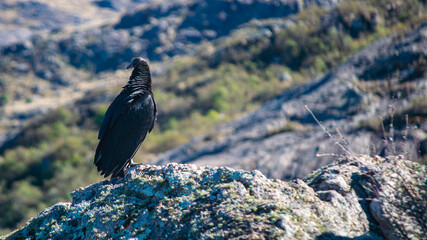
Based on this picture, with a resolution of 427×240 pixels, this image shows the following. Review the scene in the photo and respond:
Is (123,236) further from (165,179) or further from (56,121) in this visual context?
(56,121)

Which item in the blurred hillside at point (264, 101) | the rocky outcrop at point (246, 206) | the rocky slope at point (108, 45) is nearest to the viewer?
the rocky outcrop at point (246, 206)

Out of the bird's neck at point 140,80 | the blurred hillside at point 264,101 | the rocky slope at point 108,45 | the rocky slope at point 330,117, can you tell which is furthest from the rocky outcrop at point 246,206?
the rocky slope at point 108,45

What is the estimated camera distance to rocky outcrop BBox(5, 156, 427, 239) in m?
2.86

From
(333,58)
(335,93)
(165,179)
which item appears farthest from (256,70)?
(165,179)

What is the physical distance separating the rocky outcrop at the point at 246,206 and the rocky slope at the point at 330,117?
4877mm

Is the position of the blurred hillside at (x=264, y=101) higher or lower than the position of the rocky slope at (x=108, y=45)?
lower

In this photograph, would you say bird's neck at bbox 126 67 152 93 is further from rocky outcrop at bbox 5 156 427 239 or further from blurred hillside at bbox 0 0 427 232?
blurred hillside at bbox 0 0 427 232

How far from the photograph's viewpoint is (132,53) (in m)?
61.1

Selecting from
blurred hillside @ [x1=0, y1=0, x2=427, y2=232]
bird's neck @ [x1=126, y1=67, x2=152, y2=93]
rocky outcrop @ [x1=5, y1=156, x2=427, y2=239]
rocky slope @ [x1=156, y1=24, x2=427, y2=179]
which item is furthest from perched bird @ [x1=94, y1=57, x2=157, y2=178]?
rocky slope @ [x1=156, y1=24, x2=427, y2=179]

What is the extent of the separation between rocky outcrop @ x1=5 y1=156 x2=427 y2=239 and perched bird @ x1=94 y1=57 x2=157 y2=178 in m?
0.57

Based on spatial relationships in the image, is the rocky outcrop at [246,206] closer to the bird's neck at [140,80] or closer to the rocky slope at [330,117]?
the bird's neck at [140,80]

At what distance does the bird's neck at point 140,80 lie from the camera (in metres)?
4.94

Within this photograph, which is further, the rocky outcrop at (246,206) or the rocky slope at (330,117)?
the rocky slope at (330,117)

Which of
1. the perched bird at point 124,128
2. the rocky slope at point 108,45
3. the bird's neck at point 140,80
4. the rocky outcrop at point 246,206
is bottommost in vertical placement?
the rocky outcrop at point 246,206
